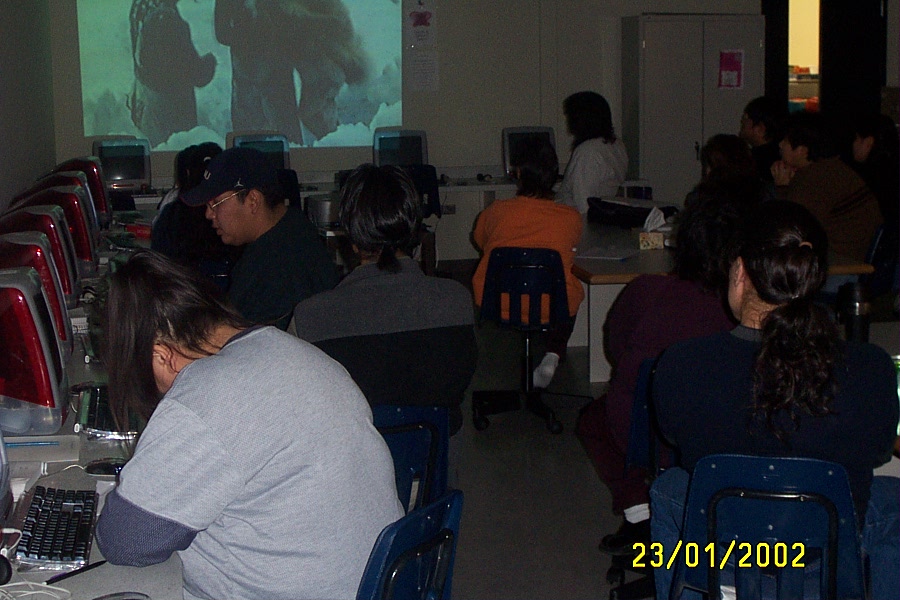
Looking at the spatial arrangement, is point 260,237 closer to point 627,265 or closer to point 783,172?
point 627,265

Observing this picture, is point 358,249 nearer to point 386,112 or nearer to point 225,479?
point 225,479

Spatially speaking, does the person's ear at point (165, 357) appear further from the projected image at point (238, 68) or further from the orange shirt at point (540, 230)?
the projected image at point (238, 68)

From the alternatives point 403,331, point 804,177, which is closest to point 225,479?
point 403,331

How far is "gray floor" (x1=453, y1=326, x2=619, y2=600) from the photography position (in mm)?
2906

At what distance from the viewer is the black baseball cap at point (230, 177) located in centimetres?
278

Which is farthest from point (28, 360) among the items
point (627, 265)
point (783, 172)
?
point (783, 172)

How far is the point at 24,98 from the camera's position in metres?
5.65

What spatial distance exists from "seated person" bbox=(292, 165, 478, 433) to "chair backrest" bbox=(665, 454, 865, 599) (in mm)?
634

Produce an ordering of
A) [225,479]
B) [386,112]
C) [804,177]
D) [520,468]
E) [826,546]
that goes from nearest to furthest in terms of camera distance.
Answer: [225,479] → [826,546] → [520,468] → [804,177] → [386,112]

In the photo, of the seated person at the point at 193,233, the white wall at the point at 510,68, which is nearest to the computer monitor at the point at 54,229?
the seated person at the point at 193,233

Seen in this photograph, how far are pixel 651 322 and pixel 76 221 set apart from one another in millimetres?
2391

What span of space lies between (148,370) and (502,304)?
272 centimetres

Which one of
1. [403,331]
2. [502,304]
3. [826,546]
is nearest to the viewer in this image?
[826,546]

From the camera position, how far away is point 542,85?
8352mm
